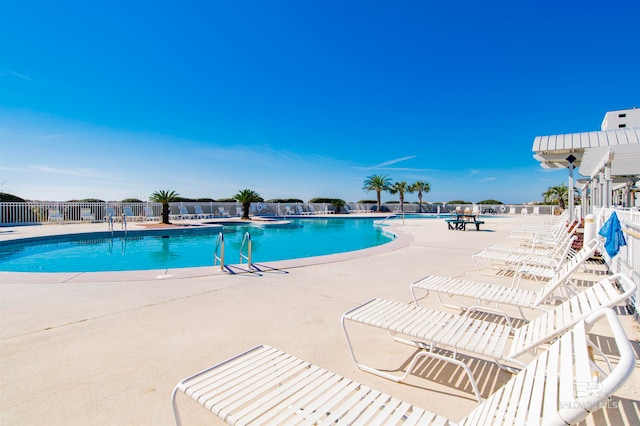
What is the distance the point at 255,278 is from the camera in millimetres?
5176

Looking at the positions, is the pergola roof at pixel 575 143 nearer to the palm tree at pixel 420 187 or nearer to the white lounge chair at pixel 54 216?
the white lounge chair at pixel 54 216

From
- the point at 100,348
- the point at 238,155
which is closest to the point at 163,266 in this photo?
the point at 100,348

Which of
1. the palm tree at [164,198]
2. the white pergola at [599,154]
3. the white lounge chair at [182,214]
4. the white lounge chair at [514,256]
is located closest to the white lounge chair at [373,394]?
the white lounge chair at [514,256]

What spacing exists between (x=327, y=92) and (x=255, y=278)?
852 inches

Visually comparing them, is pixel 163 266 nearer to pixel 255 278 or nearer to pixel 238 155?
pixel 255 278

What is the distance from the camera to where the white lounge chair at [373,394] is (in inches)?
41.5

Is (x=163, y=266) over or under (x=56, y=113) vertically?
Result: under

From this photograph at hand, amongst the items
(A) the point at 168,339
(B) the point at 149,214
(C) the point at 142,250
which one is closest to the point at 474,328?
(A) the point at 168,339

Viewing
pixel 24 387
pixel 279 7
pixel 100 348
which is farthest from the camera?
pixel 279 7

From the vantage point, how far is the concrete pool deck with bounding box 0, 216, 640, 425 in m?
2.00

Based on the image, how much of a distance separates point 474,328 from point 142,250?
1047 centimetres

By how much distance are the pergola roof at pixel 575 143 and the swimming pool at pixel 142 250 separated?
6.06 meters

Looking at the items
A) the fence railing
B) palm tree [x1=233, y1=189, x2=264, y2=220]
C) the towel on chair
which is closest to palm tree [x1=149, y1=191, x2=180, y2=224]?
the fence railing

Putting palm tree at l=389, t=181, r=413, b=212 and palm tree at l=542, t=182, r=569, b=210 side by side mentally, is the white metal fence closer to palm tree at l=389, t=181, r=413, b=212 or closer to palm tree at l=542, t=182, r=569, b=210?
palm tree at l=542, t=182, r=569, b=210
